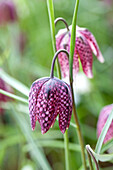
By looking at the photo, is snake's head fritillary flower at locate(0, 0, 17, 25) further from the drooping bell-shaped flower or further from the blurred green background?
the drooping bell-shaped flower

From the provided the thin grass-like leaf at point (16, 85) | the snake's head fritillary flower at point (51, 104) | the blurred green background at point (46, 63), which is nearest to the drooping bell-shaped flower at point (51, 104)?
the snake's head fritillary flower at point (51, 104)

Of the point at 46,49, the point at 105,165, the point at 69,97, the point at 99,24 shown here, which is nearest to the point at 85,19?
the point at 99,24

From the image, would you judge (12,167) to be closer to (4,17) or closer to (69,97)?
(4,17)

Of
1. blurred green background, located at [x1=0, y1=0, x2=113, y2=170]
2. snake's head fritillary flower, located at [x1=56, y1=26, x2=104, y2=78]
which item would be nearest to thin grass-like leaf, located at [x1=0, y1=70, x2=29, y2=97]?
snake's head fritillary flower, located at [x1=56, y1=26, x2=104, y2=78]

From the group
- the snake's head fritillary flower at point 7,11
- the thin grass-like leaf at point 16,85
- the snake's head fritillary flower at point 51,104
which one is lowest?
the snake's head fritillary flower at point 51,104

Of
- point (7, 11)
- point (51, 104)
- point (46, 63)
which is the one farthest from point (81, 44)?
point (46, 63)

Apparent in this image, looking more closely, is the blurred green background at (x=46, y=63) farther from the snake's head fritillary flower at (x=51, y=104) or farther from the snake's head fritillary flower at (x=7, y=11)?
the snake's head fritillary flower at (x=51, y=104)

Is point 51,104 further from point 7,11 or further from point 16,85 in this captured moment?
point 7,11
